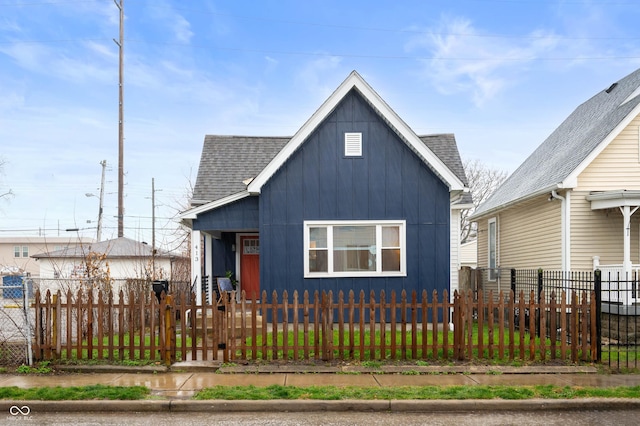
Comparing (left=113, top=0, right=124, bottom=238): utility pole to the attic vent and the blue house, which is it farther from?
the attic vent

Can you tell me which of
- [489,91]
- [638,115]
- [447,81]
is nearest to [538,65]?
[489,91]

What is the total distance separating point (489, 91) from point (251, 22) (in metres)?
12.1

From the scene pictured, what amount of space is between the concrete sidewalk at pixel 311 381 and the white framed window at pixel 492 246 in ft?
38.3

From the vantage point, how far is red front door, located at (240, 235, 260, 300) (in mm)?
17781

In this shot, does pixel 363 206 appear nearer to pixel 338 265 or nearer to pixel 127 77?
pixel 338 265

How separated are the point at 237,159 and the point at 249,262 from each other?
344cm

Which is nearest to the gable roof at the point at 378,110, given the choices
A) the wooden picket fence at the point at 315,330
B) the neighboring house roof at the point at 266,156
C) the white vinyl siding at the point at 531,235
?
the neighboring house roof at the point at 266,156

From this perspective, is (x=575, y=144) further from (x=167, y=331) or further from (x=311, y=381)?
(x=167, y=331)

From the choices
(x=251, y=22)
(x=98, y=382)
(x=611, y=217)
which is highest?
(x=251, y=22)

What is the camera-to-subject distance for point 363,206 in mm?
14883

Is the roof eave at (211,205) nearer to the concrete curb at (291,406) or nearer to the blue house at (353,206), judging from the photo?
the blue house at (353,206)

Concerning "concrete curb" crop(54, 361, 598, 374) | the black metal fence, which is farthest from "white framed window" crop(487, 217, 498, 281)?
"concrete curb" crop(54, 361, 598, 374)

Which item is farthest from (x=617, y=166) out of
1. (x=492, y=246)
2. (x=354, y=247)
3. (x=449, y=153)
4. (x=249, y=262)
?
(x=249, y=262)

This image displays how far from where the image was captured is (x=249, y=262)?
17.9 meters
